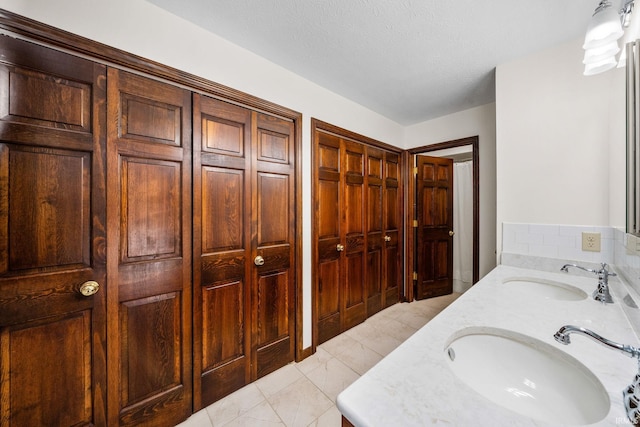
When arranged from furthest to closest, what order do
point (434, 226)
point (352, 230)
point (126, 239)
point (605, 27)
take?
point (434, 226) → point (352, 230) → point (126, 239) → point (605, 27)

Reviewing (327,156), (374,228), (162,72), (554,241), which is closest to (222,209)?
(162,72)

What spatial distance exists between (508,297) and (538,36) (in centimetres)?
175

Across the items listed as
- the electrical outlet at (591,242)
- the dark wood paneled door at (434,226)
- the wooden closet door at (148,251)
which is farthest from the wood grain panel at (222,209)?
the dark wood paneled door at (434,226)

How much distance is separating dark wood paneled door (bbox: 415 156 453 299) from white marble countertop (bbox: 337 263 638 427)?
85.0 inches

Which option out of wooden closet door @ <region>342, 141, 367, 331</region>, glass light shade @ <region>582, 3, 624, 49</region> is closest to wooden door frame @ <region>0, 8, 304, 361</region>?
wooden closet door @ <region>342, 141, 367, 331</region>

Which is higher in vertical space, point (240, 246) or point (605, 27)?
point (605, 27)

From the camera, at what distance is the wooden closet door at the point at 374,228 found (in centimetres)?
274

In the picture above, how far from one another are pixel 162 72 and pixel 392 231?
2.72m

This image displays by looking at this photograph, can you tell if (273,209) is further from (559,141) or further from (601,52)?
(559,141)

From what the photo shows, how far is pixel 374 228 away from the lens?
281 cm

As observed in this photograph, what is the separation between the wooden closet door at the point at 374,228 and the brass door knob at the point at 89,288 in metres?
2.28

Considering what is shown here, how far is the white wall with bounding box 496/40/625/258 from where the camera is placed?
1.49 meters

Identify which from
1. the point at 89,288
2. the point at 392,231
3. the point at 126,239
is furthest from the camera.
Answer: the point at 392,231

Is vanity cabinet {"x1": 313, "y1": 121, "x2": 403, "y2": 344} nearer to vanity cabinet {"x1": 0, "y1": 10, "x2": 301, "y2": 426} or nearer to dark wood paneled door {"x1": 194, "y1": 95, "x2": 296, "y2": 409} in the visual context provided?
dark wood paneled door {"x1": 194, "y1": 95, "x2": 296, "y2": 409}
